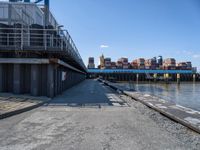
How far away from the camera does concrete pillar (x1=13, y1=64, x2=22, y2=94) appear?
558 inches

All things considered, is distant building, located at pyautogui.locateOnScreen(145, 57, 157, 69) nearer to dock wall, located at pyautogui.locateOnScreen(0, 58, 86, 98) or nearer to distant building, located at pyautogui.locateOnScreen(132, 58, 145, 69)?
distant building, located at pyautogui.locateOnScreen(132, 58, 145, 69)

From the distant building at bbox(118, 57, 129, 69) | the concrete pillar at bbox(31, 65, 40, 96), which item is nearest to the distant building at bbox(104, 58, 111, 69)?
the distant building at bbox(118, 57, 129, 69)

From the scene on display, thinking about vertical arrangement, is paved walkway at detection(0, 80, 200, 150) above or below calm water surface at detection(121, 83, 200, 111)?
above

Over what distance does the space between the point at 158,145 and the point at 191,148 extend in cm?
66

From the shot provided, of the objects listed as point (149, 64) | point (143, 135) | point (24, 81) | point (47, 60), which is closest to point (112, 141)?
point (143, 135)

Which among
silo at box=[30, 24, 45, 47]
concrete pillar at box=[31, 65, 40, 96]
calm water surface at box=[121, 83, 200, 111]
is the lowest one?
calm water surface at box=[121, 83, 200, 111]

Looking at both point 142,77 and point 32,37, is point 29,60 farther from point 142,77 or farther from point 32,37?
point 142,77

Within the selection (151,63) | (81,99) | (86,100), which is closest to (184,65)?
(151,63)

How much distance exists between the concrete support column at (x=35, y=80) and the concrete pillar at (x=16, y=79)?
2.57ft

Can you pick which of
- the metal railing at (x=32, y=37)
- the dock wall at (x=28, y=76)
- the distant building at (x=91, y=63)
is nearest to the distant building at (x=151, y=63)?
the distant building at (x=91, y=63)

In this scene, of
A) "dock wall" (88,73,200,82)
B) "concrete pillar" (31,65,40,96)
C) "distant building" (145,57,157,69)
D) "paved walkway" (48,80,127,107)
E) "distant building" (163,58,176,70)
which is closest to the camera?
"paved walkway" (48,80,127,107)

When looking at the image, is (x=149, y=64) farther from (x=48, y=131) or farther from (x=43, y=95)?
(x=48, y=131)

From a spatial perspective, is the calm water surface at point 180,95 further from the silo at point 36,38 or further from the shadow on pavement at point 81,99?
the silo at point 36,38

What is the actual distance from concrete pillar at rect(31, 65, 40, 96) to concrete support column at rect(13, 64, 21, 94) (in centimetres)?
78
